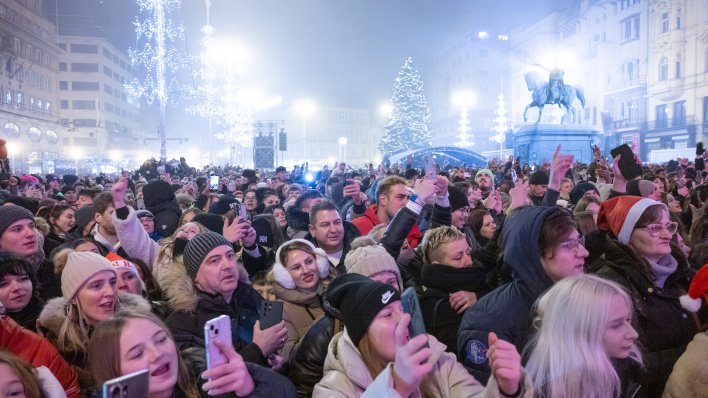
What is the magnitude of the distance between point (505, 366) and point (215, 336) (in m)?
1.11

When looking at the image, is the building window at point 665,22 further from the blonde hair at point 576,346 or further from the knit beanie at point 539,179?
the blonde hair at point 576,346

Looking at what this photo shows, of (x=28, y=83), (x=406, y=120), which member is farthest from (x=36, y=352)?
(x=28, y=83)

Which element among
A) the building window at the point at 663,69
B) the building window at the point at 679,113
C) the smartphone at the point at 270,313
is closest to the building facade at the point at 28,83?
the smartphone at the point at 270,313

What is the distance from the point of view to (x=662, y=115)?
52.1 metres

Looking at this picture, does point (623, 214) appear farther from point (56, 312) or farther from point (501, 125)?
point (501, 125)

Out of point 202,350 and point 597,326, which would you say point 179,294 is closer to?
point 202,350

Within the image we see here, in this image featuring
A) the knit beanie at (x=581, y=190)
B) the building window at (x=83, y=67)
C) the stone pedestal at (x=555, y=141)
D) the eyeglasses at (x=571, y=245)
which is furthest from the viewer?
the building window at (x=83, y=67)

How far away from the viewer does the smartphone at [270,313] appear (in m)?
3.13

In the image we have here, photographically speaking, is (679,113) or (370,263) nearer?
(370,263)

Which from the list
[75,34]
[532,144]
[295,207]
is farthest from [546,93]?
[75,34]

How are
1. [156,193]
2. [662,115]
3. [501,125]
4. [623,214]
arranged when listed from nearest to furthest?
[623,214] < [156,193] < [662,115] < [501,125]

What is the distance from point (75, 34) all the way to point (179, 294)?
102 meters

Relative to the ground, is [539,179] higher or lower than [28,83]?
lower

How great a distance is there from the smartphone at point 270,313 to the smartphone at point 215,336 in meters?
0.89
